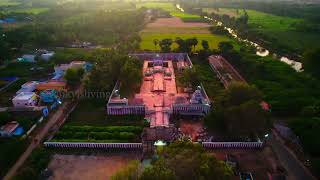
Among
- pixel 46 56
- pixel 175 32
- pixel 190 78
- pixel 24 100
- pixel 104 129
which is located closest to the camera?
pixel 104 129

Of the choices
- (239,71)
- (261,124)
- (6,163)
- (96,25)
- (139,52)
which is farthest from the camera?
(96,25)

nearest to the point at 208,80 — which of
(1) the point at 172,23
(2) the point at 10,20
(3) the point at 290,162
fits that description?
(3) the point at 290,162

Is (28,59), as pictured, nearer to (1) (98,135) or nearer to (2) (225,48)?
(1) (98,135)

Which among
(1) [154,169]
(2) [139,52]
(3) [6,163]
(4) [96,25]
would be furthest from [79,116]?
(4) [96,25]

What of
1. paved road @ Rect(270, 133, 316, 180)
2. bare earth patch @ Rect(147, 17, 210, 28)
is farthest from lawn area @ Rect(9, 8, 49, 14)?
paved road @ Rect(270, 133, 316, 180)

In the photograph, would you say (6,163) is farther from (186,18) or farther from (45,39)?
(186,18)

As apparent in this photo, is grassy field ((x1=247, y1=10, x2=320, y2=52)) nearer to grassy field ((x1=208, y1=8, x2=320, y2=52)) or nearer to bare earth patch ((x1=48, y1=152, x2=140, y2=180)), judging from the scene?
grassy field ((x1=208, y1=8, x2=320, y2=52))
